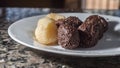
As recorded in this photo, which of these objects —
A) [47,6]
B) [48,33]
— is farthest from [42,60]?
[47,6]

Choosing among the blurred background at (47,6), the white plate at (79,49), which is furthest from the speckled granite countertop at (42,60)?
the blurred background at (47,6)

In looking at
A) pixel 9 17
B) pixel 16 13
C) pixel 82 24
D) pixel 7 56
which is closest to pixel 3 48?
pixel 7 56

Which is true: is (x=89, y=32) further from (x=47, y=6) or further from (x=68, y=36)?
(x=47, y=6)

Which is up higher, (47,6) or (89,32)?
(89,32)

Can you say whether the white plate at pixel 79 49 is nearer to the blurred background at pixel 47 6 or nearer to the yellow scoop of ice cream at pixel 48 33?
the yellow scoop of ice cream at pixel 48 33

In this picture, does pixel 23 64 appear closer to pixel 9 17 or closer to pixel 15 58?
pixel 15 58
